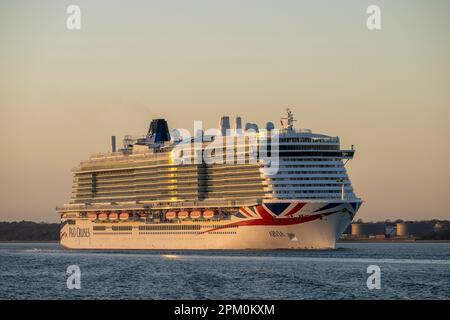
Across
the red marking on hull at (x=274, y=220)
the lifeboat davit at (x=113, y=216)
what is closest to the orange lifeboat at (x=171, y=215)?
the lifeboat davit at (x=113, y=216)

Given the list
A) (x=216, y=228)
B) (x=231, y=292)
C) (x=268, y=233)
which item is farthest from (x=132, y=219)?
(x=231, y=292)

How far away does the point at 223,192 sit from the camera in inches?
4850

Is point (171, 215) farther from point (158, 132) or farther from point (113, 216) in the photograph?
point (158, 132)

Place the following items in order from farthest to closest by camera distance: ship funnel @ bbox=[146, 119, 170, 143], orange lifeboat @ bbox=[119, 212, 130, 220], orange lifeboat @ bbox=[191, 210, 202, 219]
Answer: ship funnel @ bbox=[146, 119, 170, 143]
orange lifeboat @ bbox=[119, 212, 130, 220]
orange lifeboat @ bbox=[191, 210, 202, 219]

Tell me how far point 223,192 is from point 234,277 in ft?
139

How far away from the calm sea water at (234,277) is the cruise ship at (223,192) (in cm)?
390

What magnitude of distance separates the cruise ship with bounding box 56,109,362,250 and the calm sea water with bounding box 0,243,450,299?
3905mm

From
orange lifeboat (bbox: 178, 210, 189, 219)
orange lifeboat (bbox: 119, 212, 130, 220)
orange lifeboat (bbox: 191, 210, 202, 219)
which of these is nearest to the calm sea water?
orange lifeboat (bbox: 191, 210, 202, 219)

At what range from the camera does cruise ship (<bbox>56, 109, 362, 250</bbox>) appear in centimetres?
11412

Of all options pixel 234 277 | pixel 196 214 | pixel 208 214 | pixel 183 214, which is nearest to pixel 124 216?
pixel 183 214

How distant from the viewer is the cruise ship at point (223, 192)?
114m

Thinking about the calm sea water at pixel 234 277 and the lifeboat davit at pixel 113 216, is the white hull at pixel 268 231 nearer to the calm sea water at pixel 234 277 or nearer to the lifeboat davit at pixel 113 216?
the calm sea water at pixel 234 277

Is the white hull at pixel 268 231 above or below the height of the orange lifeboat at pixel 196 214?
below

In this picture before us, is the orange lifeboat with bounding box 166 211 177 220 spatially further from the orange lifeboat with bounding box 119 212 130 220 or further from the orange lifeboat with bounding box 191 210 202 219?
the orange lifeboat with bounding box 119 212 130 220
